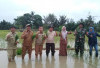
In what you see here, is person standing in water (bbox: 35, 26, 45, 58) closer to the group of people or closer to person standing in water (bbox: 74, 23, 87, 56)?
the group of people

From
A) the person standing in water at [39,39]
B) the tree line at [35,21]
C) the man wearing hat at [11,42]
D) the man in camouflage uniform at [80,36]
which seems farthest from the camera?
the tree line at [35,21]

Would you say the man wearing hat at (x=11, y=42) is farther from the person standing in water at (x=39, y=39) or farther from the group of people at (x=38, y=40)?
the person standing in water at (x=39, y=39)

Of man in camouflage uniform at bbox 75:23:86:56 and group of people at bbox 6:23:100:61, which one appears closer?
group of people at bbox 6:23:100:61

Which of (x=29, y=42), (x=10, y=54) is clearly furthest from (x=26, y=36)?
(x=10, y=54)

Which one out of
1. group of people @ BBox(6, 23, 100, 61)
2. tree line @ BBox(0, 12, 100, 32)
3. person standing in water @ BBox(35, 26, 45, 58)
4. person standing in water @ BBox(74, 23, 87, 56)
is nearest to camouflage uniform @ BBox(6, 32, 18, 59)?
group of people @ BBox(6, 23, 100, 61)

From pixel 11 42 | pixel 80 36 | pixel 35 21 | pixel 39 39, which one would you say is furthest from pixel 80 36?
pixel 35 21

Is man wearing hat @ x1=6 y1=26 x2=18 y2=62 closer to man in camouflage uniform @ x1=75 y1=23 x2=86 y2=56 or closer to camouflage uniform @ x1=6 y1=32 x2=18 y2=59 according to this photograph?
camouflage uniform @ x1=6 y1=32 x2=18 y2=59

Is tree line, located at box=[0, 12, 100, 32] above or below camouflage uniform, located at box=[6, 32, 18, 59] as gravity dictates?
above

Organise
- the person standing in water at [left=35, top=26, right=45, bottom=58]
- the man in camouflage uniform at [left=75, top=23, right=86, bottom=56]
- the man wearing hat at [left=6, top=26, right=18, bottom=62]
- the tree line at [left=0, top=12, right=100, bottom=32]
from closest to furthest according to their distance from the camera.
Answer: the man wearing hat at [left=6, top=26, right=18, bottom=62] → the person standing in water at [left=35, top=26, right=45, bottom=58] → the man in camouflage uniform at [left=75, top=23, right=86, bottom=56] → the tree line at [left=0, top=12, right=100, bottom=32]

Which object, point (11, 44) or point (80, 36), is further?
point (80, 36)

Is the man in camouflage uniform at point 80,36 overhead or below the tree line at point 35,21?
below

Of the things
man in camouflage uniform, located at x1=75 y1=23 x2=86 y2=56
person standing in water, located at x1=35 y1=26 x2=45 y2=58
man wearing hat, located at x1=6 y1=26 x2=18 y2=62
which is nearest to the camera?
man wearing hat, located at x1=6 y1=26 x2=18 y2=62

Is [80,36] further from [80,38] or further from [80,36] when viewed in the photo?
[80,38]

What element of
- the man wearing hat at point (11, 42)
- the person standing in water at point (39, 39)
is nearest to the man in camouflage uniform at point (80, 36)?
the person standing in water at point (39, 39)
